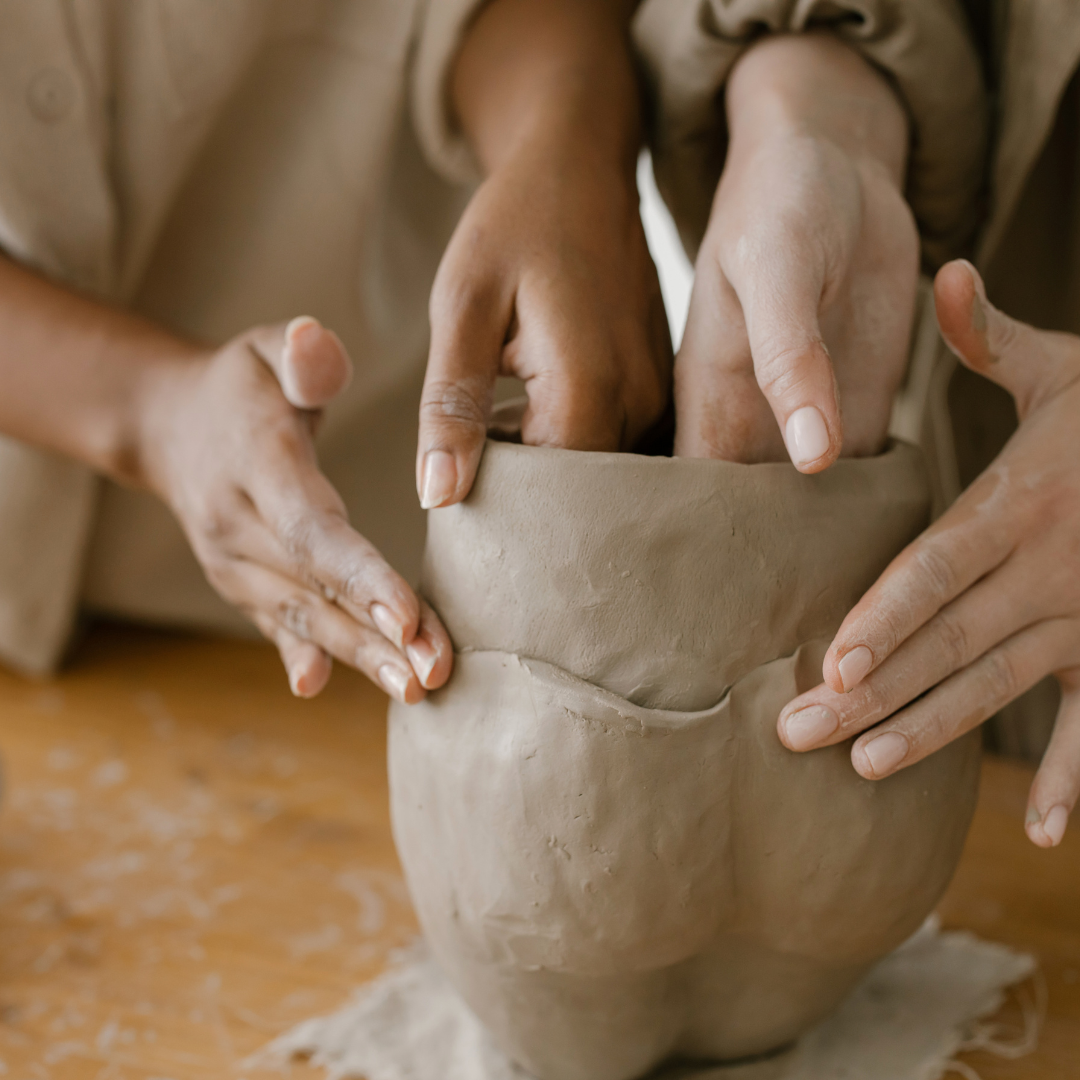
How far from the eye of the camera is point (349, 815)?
3.75 feet

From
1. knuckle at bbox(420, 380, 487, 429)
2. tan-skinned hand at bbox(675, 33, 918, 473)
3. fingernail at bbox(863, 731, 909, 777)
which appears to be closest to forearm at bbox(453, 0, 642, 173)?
tan-skinned hand at bbox(675, 33, 918, 473)

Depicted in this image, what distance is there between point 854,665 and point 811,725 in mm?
44

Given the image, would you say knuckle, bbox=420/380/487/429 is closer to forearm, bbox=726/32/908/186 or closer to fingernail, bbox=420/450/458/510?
fingernail, bbox=420/450/458/510

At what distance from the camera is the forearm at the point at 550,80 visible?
0.88m

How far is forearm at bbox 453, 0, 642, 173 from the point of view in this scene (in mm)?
876

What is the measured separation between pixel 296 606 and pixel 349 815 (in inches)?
14.1

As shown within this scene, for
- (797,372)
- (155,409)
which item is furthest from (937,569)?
(155,409)

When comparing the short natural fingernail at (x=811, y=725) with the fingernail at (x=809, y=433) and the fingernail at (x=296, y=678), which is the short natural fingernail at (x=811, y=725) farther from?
the fingernail at (x=296, y=678)

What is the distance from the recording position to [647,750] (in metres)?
0.66

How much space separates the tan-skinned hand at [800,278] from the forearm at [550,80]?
0.39 feet

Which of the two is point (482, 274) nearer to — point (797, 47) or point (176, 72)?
point (797, 47)

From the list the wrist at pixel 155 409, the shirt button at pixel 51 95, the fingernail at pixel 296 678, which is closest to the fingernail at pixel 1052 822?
the fingernail at pixel 296 678

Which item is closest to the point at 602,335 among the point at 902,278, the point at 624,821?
the point at 902,278

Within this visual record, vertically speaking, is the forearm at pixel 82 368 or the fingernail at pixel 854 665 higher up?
the fingernail at pixel 854 665
